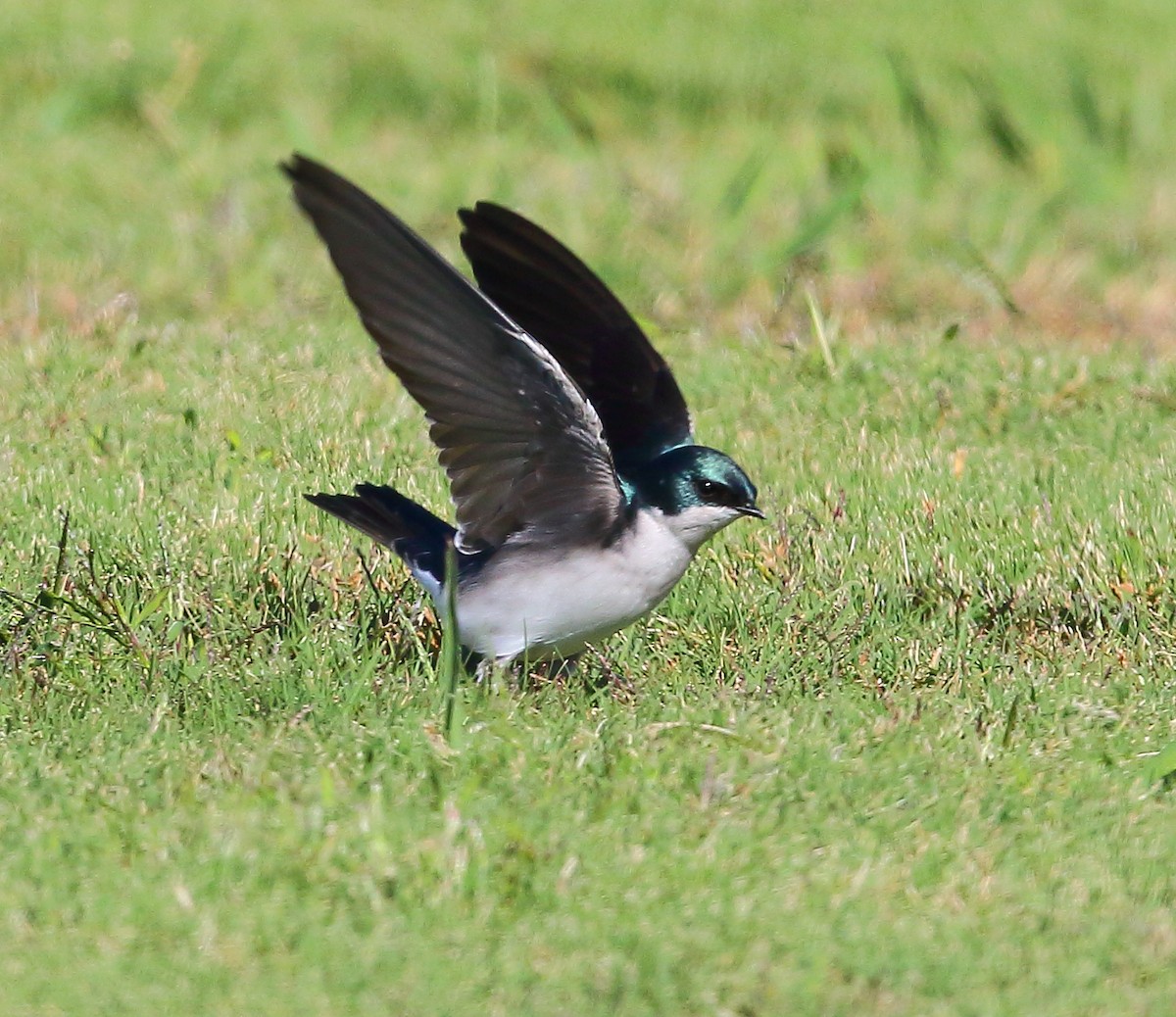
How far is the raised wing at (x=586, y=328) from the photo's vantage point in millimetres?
4523

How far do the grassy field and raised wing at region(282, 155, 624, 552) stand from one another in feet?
1.37

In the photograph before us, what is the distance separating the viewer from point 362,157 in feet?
28.1

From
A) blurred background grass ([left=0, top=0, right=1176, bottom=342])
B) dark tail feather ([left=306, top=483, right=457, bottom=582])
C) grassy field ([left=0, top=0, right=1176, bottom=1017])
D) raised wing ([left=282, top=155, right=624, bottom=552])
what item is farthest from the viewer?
blurred background grass ([left=0, top=0, right=1176, bottom=342])

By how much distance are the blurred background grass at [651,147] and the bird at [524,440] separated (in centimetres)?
247

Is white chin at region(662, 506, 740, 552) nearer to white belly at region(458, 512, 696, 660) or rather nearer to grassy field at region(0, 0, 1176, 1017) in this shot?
white belly at region(458, 512, 696, 660)

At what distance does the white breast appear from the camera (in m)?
4.17

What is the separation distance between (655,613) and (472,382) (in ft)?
3.29

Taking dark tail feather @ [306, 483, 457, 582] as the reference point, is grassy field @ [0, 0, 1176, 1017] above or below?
below

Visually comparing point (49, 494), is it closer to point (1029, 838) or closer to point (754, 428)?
point (754, 428)

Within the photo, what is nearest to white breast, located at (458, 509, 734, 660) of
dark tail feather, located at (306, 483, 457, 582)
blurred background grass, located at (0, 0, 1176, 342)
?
dark tail feather, located at (306, 483, 457, 582)

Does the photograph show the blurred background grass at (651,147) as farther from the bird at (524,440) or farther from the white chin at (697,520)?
the white chin at (697,520)

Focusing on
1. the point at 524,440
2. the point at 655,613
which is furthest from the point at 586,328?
the point at 655,613

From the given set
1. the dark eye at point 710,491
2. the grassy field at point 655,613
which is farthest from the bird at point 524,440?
the grassy field at point 655,613

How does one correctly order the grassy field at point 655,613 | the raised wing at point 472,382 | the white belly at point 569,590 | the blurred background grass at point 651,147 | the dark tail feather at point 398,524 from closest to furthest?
the grassy field at point 655,613, the raised wing at point 472,382, the white belly at point 569,590, the dark tail feather at point 398,524, the blurred background grass at point 651,147
